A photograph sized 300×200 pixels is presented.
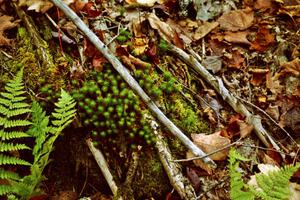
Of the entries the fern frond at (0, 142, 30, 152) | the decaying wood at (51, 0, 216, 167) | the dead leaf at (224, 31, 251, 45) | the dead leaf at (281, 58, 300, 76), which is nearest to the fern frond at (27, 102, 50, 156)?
the fern frond at (0, 142, 30, 152)

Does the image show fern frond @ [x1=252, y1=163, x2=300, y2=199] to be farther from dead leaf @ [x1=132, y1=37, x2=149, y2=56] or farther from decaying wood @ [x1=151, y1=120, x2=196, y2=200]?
dead leaf @ [x1=132, y1=37, x2=149, y2=56]

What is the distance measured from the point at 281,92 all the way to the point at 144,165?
5.30 ft

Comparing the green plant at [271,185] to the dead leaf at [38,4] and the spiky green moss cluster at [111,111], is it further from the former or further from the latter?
the dead leaf at [38,4]

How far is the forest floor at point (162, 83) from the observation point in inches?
107

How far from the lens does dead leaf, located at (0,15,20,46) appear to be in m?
2.87

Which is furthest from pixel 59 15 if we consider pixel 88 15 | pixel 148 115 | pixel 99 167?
pixel 99 167

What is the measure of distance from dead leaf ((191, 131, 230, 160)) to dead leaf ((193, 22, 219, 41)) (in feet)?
3.86

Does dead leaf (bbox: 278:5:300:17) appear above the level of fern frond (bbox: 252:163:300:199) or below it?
above

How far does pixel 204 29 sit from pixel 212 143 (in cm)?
137

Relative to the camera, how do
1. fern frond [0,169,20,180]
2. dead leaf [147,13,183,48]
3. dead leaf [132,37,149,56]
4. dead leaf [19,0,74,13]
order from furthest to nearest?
1. dead leaf [147,13,183,48]
2. dead leaf [132,37,149,56]
3. dead leaf [19,0,74,13]
4. fern frond [0,169,20,180]

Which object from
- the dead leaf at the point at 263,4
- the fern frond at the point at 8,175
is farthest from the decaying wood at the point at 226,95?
the fern frond at the point at 8,175

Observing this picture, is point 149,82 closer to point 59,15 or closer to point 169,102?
point 169,102

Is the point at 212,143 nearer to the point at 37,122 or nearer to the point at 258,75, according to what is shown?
the point at 258,75

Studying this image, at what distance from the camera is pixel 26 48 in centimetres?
292
